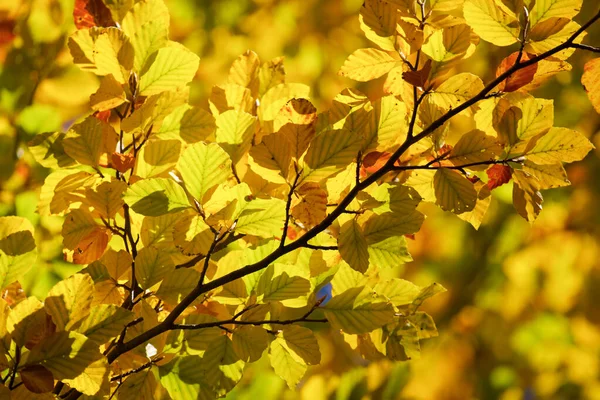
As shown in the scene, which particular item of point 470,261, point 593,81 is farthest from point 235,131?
point 470,261

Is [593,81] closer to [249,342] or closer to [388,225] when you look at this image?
[388,225]

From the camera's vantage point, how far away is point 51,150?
537mm

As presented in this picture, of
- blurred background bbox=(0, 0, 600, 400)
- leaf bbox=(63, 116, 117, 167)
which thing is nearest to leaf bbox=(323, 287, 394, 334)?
leaf bbox=(63, 116, 117, 167)

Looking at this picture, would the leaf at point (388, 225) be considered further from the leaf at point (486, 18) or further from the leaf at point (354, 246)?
the leaf at point (486, 18)

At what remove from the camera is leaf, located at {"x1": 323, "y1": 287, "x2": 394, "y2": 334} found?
48 cm

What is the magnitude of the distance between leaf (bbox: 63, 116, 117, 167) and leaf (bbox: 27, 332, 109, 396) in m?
0.15

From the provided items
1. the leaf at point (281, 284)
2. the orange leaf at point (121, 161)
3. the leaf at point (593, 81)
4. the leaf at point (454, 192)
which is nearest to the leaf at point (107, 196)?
the orange leaf at point (121, 161)

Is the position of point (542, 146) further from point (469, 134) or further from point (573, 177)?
point (573, 177)

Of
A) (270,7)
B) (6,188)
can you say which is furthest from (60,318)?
(270,7)

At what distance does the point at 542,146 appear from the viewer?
48 centimetres

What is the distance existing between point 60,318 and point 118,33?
23cm

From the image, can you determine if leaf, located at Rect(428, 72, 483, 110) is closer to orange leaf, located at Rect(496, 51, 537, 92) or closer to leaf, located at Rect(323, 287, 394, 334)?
orange leaf, located at Rect(496, 51, 537, 92)

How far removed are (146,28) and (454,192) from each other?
0.29 m

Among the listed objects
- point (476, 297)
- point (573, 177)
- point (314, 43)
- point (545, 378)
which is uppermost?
point (314, 43)
